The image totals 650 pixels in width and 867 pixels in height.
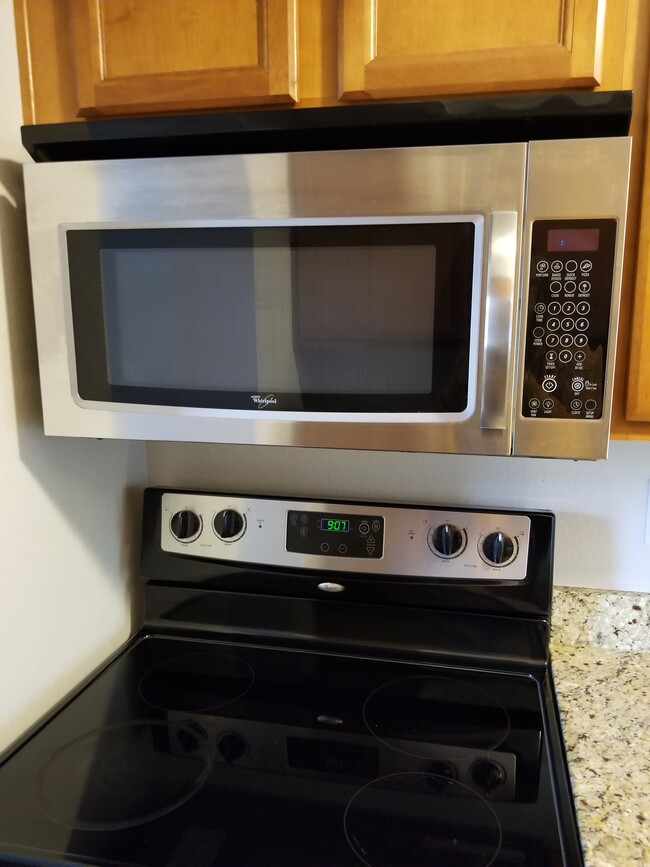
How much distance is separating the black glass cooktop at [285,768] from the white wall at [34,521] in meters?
0.06

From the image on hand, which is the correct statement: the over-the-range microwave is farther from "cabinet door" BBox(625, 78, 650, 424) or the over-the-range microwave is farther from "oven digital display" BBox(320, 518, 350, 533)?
"oven digital display" BBox(320, 518, 350, 533)

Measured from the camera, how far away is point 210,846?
2.23ft

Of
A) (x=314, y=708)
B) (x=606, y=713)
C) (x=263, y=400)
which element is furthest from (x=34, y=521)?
(x=606, y=713)

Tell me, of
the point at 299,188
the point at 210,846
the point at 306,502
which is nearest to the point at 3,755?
the point at 210,846

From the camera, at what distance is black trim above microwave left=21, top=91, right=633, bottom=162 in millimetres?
659

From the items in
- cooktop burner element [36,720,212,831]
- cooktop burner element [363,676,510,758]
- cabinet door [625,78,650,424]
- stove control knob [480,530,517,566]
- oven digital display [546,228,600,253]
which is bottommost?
cooktop burner element [363,676,510,758]

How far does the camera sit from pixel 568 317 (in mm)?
689

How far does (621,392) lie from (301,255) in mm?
415

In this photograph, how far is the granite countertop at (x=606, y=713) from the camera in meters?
0.68

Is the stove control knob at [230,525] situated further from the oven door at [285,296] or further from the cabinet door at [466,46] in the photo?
→ the cabinet door at [466,46]

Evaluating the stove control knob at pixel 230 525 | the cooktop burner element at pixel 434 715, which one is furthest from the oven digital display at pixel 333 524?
the cooktop burner element at pixel 434 715

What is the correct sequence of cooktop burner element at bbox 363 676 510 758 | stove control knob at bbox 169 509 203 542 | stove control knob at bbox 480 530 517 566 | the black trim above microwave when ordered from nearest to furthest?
the black trim above microwave, cooktop burner element at bbox 363 676 510 758, stove control knob at bbox 480 530 517 566, stove control knob at bbox 169 509 203 542

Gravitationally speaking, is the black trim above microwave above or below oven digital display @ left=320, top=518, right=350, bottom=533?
above

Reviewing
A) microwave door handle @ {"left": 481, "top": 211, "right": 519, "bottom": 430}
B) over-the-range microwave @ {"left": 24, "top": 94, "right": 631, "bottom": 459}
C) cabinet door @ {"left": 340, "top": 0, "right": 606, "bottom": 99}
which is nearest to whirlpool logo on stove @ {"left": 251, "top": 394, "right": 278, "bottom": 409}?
over-the-range microwave @ {"left": 24, "top": 94, "right": 631, "bottom": 459}
